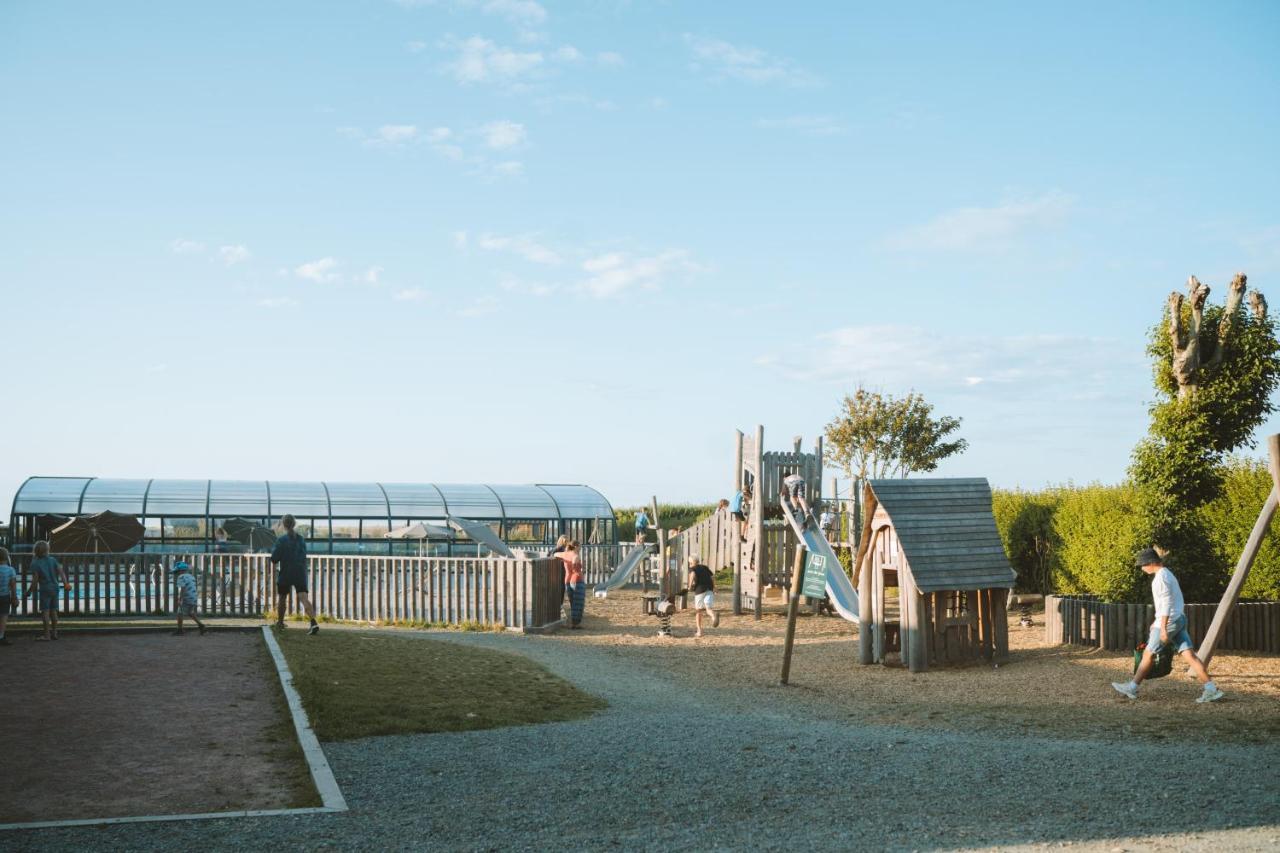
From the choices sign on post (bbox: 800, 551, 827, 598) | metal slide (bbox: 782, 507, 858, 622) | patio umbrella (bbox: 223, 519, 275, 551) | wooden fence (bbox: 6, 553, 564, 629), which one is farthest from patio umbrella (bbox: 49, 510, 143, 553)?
sign on post (bbox: 800, 551, 827, 598)

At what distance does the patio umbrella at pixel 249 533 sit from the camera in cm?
2677

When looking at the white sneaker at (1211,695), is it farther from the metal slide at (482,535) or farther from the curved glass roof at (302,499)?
the curved glass roof at (302,499)

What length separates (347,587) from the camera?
20.9 meters

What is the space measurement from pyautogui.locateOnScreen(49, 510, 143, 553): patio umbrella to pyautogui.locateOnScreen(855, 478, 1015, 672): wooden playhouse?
1656 centimetres

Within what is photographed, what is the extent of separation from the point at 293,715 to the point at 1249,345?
14.4 metres

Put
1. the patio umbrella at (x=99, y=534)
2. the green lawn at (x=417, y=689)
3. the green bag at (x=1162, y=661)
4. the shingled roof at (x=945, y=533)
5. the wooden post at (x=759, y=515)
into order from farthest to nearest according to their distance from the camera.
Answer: the patio umbrella at (x=99, y=534) → the wooden post at (x=759, y=515) → the shingled roof at (x=945, y=533) → the green bag at (x=1162, y=661) → the green lawn at (x=417, y=689)

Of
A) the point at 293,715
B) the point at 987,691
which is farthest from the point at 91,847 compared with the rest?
the point at 987,691

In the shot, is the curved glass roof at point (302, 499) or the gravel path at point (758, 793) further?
the curved glass roof at point (302, 499)

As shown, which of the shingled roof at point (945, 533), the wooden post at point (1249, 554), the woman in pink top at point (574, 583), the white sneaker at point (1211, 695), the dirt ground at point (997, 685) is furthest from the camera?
the woman in pink top at point (574, 583)

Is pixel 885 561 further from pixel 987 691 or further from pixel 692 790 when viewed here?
pixel 692 790

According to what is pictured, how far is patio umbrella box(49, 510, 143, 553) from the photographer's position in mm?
23250

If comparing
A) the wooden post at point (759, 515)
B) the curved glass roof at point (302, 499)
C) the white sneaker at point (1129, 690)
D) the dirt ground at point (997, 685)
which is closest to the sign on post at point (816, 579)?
the dirt ground at point (997, 685)

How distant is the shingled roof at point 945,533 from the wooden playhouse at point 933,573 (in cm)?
1

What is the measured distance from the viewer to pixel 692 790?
24.6 feet
